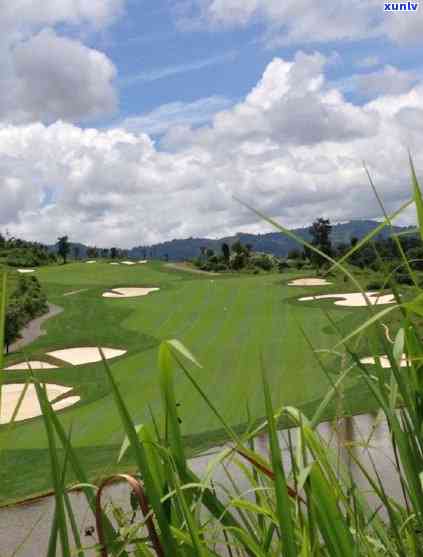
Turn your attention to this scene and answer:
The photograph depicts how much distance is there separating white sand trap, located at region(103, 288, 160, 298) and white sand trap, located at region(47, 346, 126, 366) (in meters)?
13.4

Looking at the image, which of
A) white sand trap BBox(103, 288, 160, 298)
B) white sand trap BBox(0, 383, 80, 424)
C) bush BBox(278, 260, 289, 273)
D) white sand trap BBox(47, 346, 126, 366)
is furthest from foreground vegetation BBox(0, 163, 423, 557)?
bush BBox(278, 260, 289, 273)

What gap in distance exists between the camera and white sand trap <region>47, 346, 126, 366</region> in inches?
952

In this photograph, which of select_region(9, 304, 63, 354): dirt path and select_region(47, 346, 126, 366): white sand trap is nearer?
select_region(47, 346, 126, 366): white sand trap

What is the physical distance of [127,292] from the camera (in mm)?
43125

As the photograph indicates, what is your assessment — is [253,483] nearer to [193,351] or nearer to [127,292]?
[193,351]

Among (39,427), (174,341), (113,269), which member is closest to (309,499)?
(174,341)

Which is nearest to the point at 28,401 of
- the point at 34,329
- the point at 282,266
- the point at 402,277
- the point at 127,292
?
the point at 34,329

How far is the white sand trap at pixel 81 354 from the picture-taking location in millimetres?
24172

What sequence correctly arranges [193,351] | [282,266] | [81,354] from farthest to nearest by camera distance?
1. [282,266]
2. [81,354]
3. [193,351]

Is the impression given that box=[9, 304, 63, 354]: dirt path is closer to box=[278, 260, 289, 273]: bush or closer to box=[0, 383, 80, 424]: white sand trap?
box=[0, 383, 80, 424]: white sand trap

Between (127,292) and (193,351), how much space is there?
22364mm

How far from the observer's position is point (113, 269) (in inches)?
2282

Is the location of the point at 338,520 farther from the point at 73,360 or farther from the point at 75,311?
the point at 75,311

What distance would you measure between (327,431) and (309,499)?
11338 millimetres
